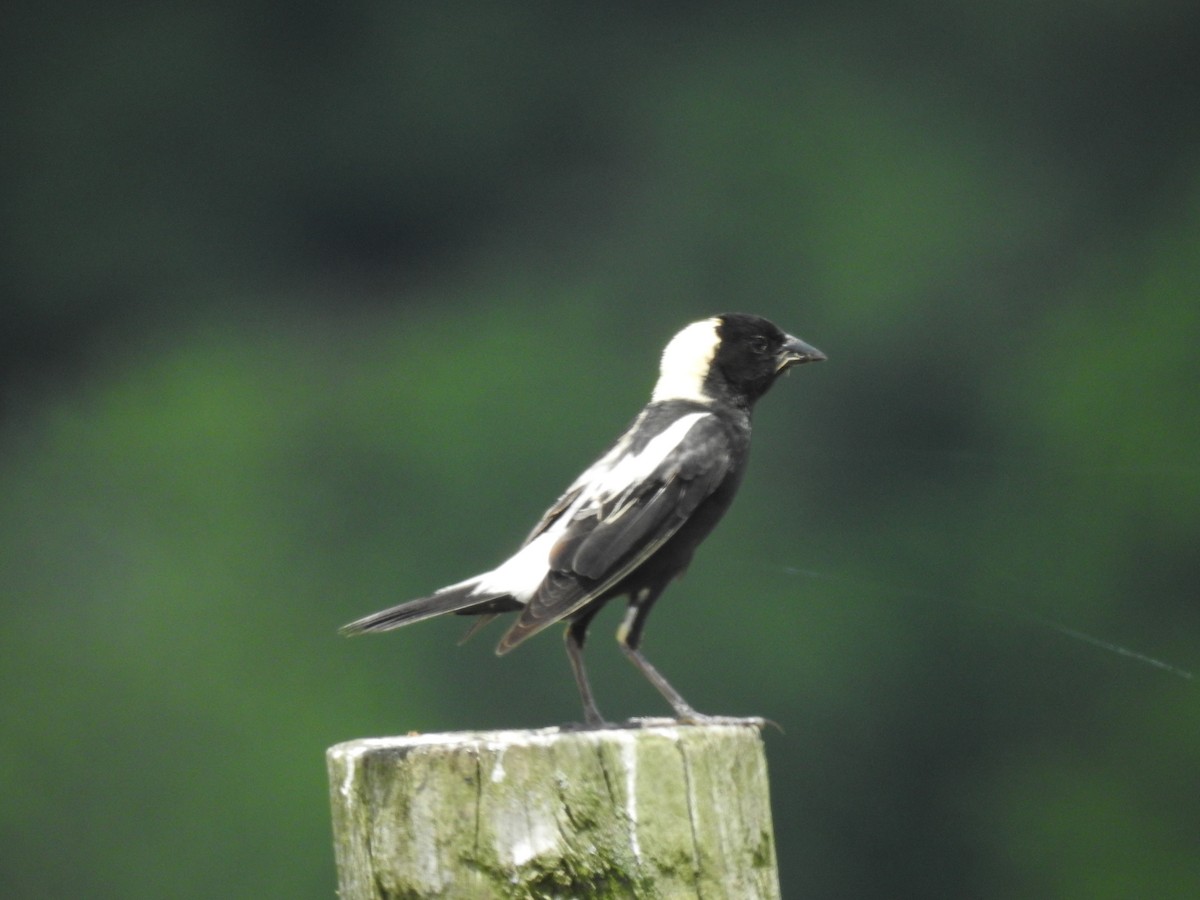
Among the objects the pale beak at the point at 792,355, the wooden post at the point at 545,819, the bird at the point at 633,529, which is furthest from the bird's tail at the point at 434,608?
the pale beak at the point at 792,355

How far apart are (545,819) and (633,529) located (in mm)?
1132

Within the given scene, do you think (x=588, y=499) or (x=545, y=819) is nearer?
(x=545, y=819)

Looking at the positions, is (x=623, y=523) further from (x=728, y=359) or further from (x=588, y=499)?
(x=728, y=359)

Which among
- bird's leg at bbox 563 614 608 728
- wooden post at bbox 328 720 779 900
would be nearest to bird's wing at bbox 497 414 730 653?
bird's leg at bbox 563 614 608 728

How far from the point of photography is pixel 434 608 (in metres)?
3.21

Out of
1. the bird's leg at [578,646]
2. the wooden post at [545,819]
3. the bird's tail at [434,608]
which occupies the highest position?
the bird's tail at [434,608]

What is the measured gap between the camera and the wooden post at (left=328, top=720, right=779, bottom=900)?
242 cm

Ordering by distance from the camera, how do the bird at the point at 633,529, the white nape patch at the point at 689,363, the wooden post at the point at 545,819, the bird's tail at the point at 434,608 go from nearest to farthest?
the wooden post at the point at 545,819, the bird's tail at the point at 434,608, the bird at the point at 633,529, the white nape patch at the point at 689,363

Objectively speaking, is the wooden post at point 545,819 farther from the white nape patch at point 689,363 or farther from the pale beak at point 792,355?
the pale beak at point 792,355

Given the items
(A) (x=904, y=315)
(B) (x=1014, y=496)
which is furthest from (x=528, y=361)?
(B) (x=1014, y=496)

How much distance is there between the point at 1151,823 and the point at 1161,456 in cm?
233

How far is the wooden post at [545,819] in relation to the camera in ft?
7.95

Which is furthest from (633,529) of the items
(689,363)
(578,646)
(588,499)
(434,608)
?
(689,363)

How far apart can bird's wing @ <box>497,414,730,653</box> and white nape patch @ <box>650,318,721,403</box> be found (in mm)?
251
